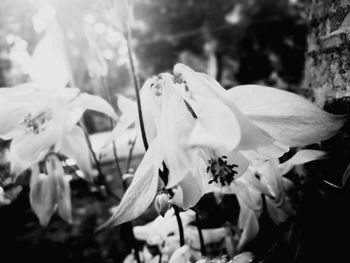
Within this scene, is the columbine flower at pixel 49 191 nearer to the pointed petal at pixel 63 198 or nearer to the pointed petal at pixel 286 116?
the pointed petal at pixel 63 198

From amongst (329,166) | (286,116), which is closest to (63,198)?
(286,116)

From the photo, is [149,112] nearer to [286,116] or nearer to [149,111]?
[149,111]

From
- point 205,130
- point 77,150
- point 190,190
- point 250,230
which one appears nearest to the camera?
point 205,130

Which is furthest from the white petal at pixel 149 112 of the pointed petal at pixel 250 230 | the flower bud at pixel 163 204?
the pointed petal at pixel 250 230

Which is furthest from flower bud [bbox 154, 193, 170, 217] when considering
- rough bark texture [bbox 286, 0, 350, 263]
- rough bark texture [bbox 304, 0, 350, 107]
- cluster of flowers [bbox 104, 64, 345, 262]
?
rough bark texture [bbox 304, 0, 350, 107]

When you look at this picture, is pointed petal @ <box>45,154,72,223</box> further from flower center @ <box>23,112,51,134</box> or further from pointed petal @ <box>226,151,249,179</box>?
pointed petal @ <box>226,151,249,179</box>

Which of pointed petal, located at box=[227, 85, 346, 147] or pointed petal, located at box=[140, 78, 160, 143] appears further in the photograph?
pointed petal, located at box=[140, 78, 160, 143]
